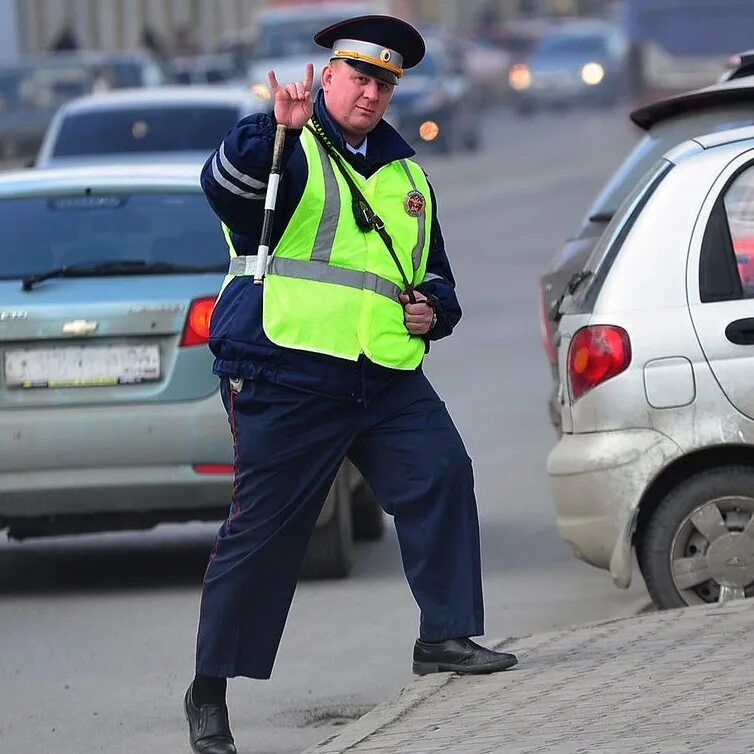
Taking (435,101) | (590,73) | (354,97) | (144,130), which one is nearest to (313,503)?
(354,97)

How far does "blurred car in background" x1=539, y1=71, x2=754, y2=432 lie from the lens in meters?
7.91

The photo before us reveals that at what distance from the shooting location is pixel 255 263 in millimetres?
5465

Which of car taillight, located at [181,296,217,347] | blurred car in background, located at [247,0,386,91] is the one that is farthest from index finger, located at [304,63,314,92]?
blurred car in background, located at [247,0,386,91]

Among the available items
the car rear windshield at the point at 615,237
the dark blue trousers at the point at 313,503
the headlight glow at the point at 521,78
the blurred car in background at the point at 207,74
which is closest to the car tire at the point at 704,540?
the car rear windshield at the point at 615,237

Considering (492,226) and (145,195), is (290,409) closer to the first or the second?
(145,195)

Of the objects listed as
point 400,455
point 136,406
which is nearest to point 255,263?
point 400,455

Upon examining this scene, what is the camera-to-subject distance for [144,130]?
14.7m

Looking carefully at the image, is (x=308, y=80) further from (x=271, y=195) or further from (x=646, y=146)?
(x=646, y=146)

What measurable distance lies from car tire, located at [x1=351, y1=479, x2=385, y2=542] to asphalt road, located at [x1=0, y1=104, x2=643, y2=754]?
89 mm

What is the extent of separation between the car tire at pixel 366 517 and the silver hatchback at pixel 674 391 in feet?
7.79

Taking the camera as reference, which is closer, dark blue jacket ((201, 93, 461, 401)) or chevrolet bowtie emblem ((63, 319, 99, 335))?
dark blue jacket ((201, 93, 461, 401))

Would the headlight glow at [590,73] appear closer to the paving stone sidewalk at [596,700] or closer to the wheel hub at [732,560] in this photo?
the wheel hub at [732,560]

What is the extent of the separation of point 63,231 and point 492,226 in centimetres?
1702

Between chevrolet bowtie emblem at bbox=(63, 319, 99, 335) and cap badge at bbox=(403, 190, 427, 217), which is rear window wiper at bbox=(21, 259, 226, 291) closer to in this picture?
chevrolet bowtie emblem at bbox=(63, 319, 99, 335)
